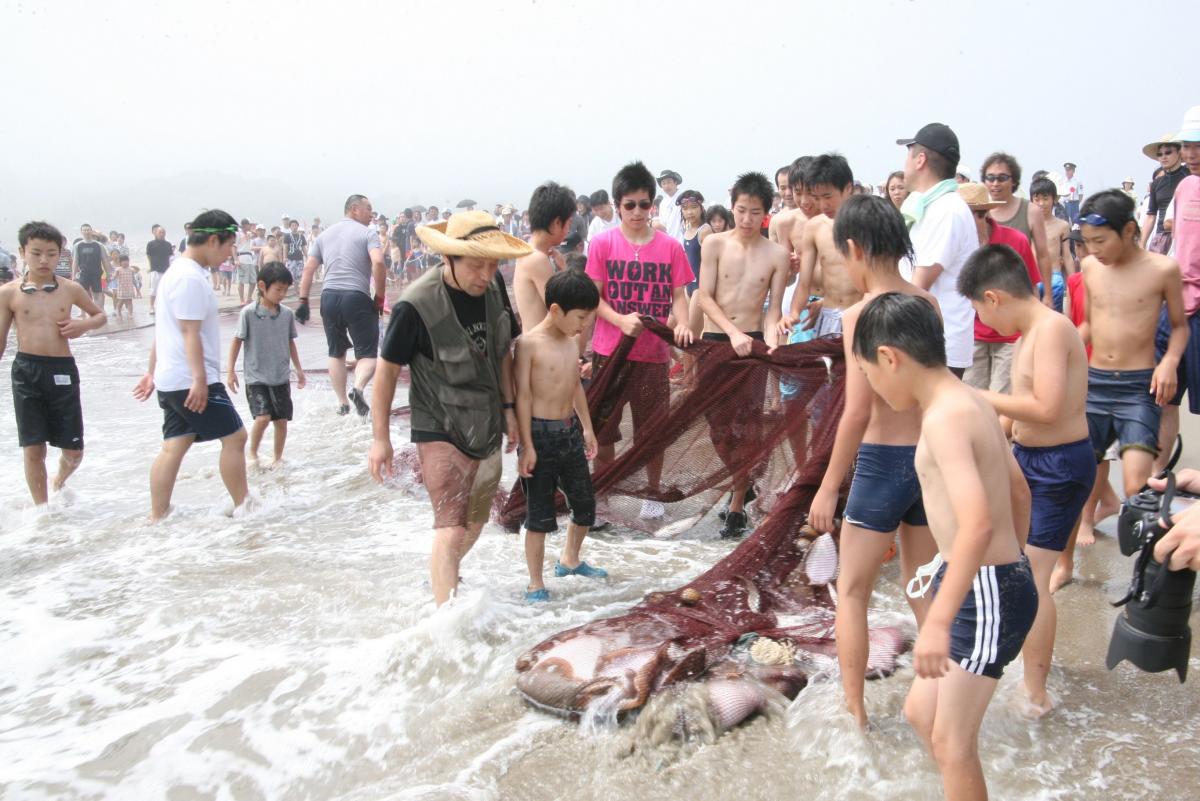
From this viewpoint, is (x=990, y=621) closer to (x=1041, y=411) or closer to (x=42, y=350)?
(x=1041, y=411)

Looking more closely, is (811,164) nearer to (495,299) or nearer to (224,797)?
(495,299)

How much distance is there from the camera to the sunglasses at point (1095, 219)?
14.4 ft

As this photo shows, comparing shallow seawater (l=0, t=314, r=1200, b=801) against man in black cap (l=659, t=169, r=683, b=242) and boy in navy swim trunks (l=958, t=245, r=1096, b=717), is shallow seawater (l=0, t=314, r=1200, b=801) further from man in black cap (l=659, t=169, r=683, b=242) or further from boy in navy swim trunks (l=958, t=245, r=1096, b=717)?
man in black cap (l=659, t=169, r=683, b=242)

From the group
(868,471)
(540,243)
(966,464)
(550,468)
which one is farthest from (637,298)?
(966,464)

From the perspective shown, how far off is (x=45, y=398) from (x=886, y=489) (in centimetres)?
587

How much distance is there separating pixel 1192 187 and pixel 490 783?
5.41 m

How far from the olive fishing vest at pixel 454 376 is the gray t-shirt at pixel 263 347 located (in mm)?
3649

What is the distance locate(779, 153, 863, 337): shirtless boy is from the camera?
17.3ft

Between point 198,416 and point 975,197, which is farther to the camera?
point 198,416

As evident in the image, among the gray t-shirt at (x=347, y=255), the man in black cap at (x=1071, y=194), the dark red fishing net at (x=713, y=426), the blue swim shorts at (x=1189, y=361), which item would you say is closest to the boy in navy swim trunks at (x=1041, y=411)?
the dark red fishing net at (x=713, y=426)

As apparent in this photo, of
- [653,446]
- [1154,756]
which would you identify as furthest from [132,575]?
[1154,756]

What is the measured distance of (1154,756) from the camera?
3.08 metres

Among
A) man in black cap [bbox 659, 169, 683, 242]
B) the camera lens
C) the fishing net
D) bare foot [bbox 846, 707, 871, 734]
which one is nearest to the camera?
the camera lens

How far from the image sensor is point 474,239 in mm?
3924
